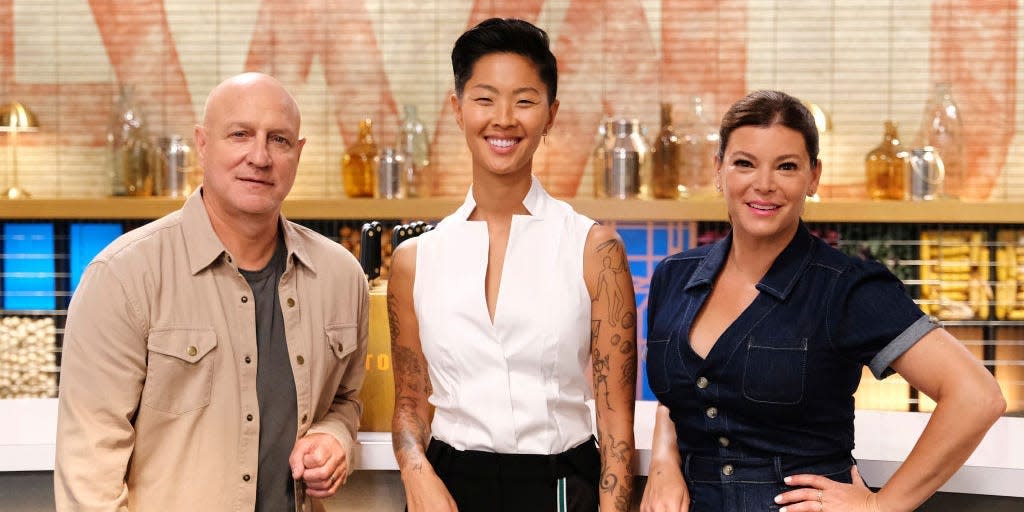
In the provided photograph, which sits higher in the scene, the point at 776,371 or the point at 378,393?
the point at 776,371

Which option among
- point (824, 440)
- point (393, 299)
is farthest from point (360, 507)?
point (824, 440)

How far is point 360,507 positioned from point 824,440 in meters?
0.96

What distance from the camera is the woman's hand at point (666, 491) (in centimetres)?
172

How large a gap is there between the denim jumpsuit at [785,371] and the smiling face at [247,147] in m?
0.72

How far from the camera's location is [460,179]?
5.04 m

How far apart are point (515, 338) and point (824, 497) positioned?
1.80ft

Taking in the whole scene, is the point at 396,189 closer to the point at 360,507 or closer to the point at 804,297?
the point at 360,507

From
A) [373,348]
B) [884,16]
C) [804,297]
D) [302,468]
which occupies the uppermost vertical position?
[884,16]

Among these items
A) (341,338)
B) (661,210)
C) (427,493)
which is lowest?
(427,493)

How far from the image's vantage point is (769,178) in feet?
5.47

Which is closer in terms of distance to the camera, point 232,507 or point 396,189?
point 232,507

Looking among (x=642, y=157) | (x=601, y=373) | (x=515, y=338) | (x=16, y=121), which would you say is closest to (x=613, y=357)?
(x=601, y=373)

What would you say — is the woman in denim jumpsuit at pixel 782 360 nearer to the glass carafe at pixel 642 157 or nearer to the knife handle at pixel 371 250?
the knife handle at pixel 371 250

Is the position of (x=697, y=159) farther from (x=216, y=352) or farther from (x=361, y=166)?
(x=216, y=352)
